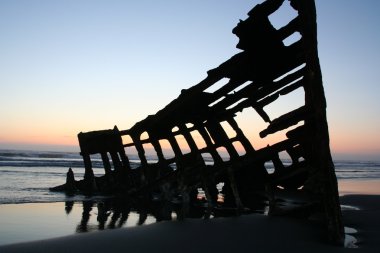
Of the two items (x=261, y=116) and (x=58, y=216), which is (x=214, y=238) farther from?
(x=58, y=216)

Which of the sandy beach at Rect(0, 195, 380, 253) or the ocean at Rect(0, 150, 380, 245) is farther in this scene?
the ocean at Rect(0, 150, 380, 245)

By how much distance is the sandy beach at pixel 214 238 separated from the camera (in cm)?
448

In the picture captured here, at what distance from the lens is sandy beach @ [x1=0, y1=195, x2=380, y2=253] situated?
14.7ft

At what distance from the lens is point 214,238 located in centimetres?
501

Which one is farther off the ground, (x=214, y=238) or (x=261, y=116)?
(x=261, y=116)

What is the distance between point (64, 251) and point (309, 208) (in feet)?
14.0

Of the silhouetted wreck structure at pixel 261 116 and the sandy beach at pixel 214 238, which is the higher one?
the silhouetted wreck structure at pixel 261 116

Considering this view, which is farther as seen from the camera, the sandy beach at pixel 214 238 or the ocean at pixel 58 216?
the ocean at pixel 58 216

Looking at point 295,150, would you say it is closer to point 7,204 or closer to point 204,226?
point 204,226

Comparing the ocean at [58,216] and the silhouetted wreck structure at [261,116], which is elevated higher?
the silhouetted wreck structure at [261,116]

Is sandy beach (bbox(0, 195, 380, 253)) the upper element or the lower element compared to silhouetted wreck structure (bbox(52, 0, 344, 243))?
lower

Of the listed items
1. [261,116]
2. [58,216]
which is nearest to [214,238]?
[261,116]

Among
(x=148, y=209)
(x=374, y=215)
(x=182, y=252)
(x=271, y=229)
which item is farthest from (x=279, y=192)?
(x=182, y=252)

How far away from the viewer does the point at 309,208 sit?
6.46m
